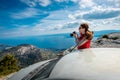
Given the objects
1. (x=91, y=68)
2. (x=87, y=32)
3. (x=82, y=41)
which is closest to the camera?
(x=91, y=68)

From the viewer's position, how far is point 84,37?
766 centimetres

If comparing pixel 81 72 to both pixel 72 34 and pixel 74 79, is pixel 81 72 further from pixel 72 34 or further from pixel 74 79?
pixel 72 34

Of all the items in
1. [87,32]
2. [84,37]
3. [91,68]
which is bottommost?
[91,68]

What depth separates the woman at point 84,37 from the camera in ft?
24.6

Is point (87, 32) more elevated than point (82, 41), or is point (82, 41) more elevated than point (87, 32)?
point (87, 32)

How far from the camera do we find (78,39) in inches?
317

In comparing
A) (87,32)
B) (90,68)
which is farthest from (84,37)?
(90,68)

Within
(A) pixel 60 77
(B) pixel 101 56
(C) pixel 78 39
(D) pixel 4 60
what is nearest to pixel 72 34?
(C) pixel 78 39

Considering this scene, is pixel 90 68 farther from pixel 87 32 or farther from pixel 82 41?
pixel 87 32

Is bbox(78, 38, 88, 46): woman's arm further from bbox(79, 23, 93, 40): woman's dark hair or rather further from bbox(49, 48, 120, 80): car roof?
bbox(49, 48, 120, 80): car roof

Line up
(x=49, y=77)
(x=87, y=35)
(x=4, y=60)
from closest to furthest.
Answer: (x=49, y=77) → (x=87, y=35) → (x=4, y=60)

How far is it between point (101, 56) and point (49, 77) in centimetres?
83

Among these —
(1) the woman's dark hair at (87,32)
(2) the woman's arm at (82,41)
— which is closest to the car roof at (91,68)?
(2) the woman's arm at (82,41)

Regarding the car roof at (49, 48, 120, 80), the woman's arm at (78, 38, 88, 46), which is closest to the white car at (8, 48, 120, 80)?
the car roof at (49, 48, 120, 80)
